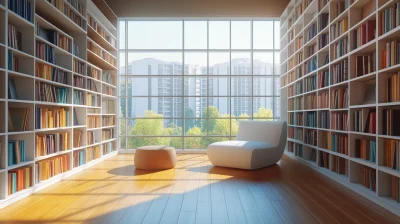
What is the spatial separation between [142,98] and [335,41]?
4.93 meters

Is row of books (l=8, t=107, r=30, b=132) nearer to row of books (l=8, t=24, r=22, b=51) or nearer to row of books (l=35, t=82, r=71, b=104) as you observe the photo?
row of books (l=35, t=82, r=71, b=104)

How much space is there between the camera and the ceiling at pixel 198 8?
7.50 m

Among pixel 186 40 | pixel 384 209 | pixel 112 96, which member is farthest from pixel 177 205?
pixel 186 40

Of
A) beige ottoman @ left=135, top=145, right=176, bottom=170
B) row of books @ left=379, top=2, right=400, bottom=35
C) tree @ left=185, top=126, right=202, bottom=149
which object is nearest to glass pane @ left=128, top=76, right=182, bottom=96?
tree @ left=185, top=126, right=202, bottom=149

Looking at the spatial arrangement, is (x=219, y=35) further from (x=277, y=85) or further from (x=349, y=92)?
A: (x=349, y=92)

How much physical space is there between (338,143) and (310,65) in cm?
179

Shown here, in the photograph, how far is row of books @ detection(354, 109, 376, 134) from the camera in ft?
11.6

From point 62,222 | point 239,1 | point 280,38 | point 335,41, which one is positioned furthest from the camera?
point 280,38

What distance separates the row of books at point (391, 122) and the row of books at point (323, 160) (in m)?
1.82

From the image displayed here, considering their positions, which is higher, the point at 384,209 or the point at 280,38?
the point at 280,38

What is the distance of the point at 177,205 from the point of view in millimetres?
3238

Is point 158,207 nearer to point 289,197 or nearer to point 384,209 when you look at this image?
point 289,197

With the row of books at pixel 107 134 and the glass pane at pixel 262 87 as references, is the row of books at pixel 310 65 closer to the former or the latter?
the glass pane at pixel 262 87

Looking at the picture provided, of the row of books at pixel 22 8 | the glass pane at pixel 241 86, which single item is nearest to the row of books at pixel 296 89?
the glass pane at pixel 241 86
